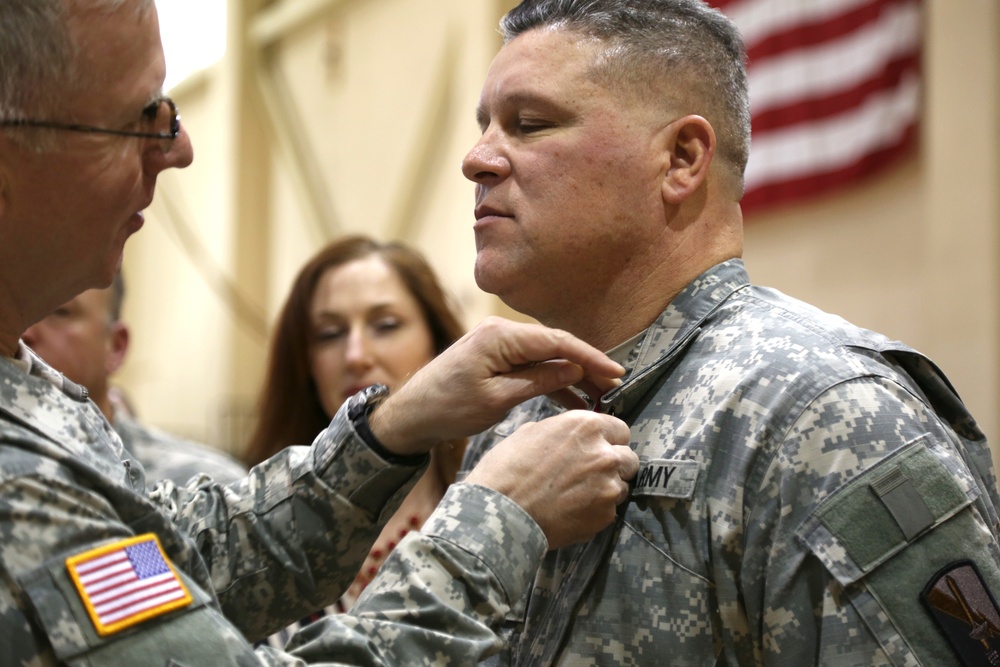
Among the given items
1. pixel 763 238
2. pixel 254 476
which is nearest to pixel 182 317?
pixel 763 238

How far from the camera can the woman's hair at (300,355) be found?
3.20 meters

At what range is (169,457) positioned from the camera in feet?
11.1

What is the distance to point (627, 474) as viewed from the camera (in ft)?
4.96

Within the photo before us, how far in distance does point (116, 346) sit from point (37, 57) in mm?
2116

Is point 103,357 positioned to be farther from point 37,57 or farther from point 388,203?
point 388,203

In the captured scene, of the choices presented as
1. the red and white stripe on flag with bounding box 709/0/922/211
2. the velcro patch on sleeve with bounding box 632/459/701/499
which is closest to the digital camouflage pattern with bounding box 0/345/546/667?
the velcro patch on sleeve with bounding box 632/459/701/499

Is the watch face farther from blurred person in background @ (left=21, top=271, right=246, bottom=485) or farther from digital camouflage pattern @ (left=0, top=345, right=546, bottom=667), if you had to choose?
blurred person in background @ (left=21, top=271, right=246, bottom=485)

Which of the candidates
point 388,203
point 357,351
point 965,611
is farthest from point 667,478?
point 388,203

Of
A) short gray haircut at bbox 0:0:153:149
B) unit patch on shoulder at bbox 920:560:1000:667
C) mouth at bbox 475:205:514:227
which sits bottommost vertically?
unit patch on shoulder at bbox 920:560:1000:667

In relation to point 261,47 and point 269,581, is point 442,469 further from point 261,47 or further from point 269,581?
point 261,47

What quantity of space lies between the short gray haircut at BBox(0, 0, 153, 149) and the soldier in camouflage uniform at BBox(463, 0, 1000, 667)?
670 mm

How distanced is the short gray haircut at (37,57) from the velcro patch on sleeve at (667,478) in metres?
0.87

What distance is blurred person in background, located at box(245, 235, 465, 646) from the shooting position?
308 centimetres

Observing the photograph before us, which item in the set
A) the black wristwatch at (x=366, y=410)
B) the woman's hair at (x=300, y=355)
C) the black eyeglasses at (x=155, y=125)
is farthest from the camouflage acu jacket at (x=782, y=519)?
the woman's hair at (x=300, y=355)
